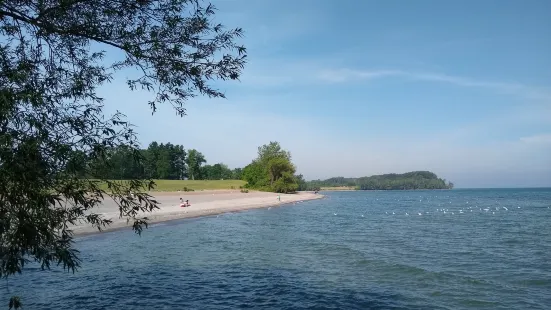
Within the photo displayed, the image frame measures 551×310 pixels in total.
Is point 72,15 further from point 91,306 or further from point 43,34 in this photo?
point 91,306

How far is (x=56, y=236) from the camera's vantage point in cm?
552

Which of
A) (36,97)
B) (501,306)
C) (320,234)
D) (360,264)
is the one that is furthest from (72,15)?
(320,234)

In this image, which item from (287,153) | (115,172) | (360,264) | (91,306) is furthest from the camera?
(287,153)

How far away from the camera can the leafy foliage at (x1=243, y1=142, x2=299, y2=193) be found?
5079 inches

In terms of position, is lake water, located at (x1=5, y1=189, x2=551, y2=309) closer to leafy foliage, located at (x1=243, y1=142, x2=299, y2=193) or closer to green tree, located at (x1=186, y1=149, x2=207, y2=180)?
leafy foliage, located at (x1=243, y1=142, x2=299, y2=193)

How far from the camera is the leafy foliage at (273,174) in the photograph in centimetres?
12900

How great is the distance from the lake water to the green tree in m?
132

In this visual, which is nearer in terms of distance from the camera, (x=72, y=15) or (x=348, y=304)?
(x=72, y=15)

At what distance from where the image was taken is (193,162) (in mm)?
159750

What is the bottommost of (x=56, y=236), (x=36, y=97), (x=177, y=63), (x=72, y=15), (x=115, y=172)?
(x=56, y=236)

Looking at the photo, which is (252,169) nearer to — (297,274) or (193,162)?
(193,162)

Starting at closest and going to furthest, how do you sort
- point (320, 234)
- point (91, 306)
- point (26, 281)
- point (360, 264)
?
point (91, 306) → point (26, 281) → point (360, 264) → point (320, 234)

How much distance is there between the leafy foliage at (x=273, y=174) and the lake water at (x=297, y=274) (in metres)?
99.2

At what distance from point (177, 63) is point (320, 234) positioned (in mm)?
25846
